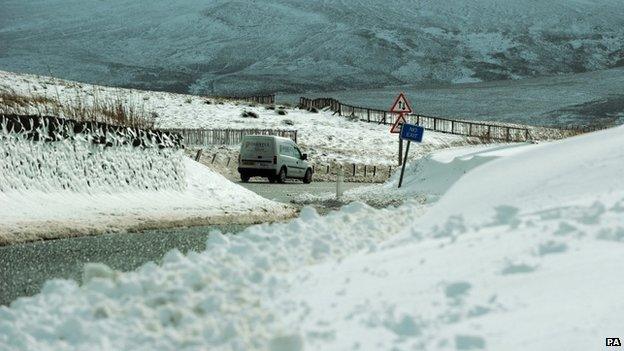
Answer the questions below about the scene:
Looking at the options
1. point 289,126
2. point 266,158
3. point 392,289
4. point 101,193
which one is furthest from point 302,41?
point 392,289

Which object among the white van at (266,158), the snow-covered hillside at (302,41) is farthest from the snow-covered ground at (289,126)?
the snow-covered hillside at (302,41)

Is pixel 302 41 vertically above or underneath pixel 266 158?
above

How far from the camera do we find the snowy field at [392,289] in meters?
4.48

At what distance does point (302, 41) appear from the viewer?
124 metres

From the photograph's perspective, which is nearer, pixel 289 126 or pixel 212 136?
pixel 212 136

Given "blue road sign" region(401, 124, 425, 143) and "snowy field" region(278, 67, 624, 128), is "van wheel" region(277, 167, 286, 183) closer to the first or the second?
"blue road sign" region(401, 124, 425, 143)

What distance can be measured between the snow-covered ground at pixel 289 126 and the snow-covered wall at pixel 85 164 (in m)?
26.2

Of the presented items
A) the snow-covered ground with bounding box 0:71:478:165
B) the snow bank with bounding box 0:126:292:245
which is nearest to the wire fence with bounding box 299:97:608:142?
the snow-covered ground with bounding box 0:71:478:165

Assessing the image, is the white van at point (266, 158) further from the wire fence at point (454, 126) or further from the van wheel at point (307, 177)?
the wire fence at point (454, 126)

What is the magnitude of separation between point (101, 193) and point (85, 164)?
585 mm

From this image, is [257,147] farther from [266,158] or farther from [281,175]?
[281,175]

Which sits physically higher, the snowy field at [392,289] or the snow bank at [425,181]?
the snowy field at [392,289]

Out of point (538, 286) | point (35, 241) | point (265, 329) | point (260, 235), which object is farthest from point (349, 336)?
point (35, 241)

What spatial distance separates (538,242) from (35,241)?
8428mm
